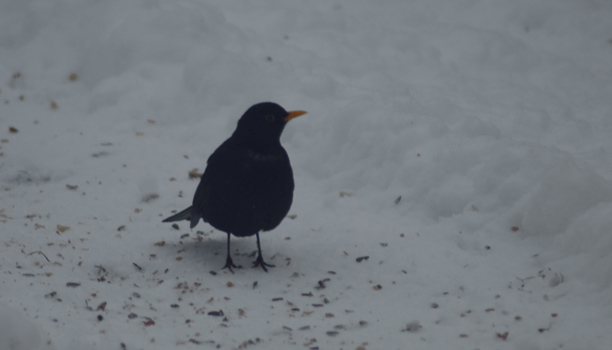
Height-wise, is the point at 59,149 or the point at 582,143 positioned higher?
the point at 582,143

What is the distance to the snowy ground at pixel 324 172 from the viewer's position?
11.6 feet

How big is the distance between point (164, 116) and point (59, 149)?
1069 mm

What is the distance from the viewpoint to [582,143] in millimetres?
6090

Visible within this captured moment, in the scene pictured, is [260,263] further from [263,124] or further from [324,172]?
[324,172]

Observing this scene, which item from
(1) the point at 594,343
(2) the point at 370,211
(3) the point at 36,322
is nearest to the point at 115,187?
(2) the point at 370,211

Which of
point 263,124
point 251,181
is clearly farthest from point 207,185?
point 263,124

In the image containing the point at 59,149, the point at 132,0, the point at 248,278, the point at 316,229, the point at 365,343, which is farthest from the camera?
the point at 132,0

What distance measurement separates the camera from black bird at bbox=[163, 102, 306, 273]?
4207mm

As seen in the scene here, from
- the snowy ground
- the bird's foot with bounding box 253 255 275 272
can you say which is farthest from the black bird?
the snowy ground

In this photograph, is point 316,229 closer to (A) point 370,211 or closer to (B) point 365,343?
(A) point 370,211

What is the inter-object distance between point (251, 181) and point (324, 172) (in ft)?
5.36

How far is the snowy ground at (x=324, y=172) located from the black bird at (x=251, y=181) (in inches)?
12.8

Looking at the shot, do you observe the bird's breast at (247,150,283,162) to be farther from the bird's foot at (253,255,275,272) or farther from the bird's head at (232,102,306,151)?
the bird's foot at (253,255,275,272)

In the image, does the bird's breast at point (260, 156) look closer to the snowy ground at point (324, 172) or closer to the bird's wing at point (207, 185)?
the bird's wing at point (207, 185)
